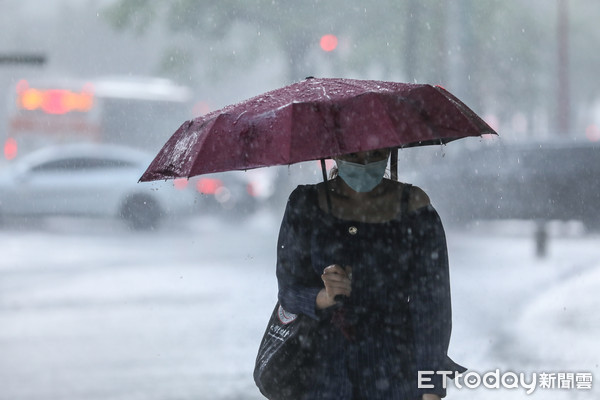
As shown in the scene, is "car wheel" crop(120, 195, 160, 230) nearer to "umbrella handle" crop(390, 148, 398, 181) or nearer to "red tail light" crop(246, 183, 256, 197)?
"red tail light" crop(246, 183, 256, 197)

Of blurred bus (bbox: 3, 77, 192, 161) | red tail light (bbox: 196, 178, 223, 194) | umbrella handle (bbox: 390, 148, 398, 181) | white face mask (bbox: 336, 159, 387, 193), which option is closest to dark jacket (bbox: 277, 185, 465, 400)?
white face mask (bbox: 336, 159, 387, 193)

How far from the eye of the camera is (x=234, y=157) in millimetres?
3225

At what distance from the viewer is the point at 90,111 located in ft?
85.6

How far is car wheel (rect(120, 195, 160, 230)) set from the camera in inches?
779

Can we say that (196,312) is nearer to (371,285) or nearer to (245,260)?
(245,260)

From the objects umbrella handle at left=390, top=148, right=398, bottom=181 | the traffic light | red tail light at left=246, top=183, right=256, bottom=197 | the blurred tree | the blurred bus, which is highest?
the blurred tree

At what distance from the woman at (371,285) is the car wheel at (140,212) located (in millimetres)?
16763

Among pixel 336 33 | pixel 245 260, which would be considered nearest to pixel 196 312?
pixel 245 260

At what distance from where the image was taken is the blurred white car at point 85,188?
1961 centimetres

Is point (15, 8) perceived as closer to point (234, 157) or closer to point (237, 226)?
point (237, 226)

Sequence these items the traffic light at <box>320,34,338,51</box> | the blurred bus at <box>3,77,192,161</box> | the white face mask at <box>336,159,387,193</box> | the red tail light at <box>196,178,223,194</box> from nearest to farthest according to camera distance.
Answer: the white face mask at <box>336,159,387,193</box>
the red tail light at <box>196,178,223,194</box>
the traffic light at <box>320,34,338,51</box>
the blurred bus at <box>3,77,192,161</box>

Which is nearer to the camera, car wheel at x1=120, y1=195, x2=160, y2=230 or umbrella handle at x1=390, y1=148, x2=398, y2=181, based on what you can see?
umbrella handle at x1=390, y1=148, x2=398, y2=181

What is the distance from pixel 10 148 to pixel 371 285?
2267 centimetres

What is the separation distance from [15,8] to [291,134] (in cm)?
4597
